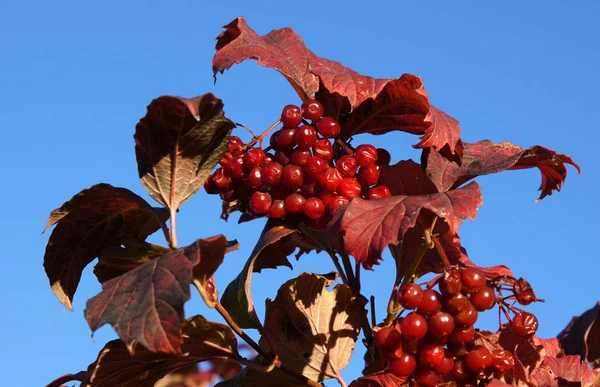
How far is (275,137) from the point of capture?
227 centimetres

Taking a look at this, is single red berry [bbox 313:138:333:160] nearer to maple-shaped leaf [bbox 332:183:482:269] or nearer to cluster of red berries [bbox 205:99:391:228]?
cluster of red berries [bbox 205:99:391:228]

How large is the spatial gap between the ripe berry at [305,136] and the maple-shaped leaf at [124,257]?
1.49ft

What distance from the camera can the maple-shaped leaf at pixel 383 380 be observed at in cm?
205

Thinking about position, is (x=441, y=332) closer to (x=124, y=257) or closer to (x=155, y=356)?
(x=155, y=356)

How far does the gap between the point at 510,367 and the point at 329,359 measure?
0.47 m

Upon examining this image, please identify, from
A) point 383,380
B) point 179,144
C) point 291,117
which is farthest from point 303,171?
point 383,380

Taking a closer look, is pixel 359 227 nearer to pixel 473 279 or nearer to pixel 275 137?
pixel 473 279

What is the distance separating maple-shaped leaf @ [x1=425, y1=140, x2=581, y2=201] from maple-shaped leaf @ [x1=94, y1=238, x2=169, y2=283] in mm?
747

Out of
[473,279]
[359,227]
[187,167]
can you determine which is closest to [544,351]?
[473,279]

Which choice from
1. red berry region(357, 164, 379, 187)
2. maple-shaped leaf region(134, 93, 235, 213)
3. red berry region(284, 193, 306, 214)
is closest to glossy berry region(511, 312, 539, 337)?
red berry region(357, 164, 379, 187)

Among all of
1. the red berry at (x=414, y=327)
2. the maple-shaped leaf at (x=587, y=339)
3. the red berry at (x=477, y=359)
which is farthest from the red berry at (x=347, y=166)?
the maple-shaped leaf at (x=587, y=339)

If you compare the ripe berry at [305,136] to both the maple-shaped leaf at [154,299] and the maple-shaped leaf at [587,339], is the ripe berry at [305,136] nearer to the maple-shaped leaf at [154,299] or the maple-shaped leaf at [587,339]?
the maple-shaped leaf at [154,299]

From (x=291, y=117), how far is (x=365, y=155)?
0.71 feet

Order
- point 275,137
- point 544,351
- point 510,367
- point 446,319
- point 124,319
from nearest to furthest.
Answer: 1. point 124,319
2. point 446,319
3. point 510,367
4. point 275,137
5. point 544,351
